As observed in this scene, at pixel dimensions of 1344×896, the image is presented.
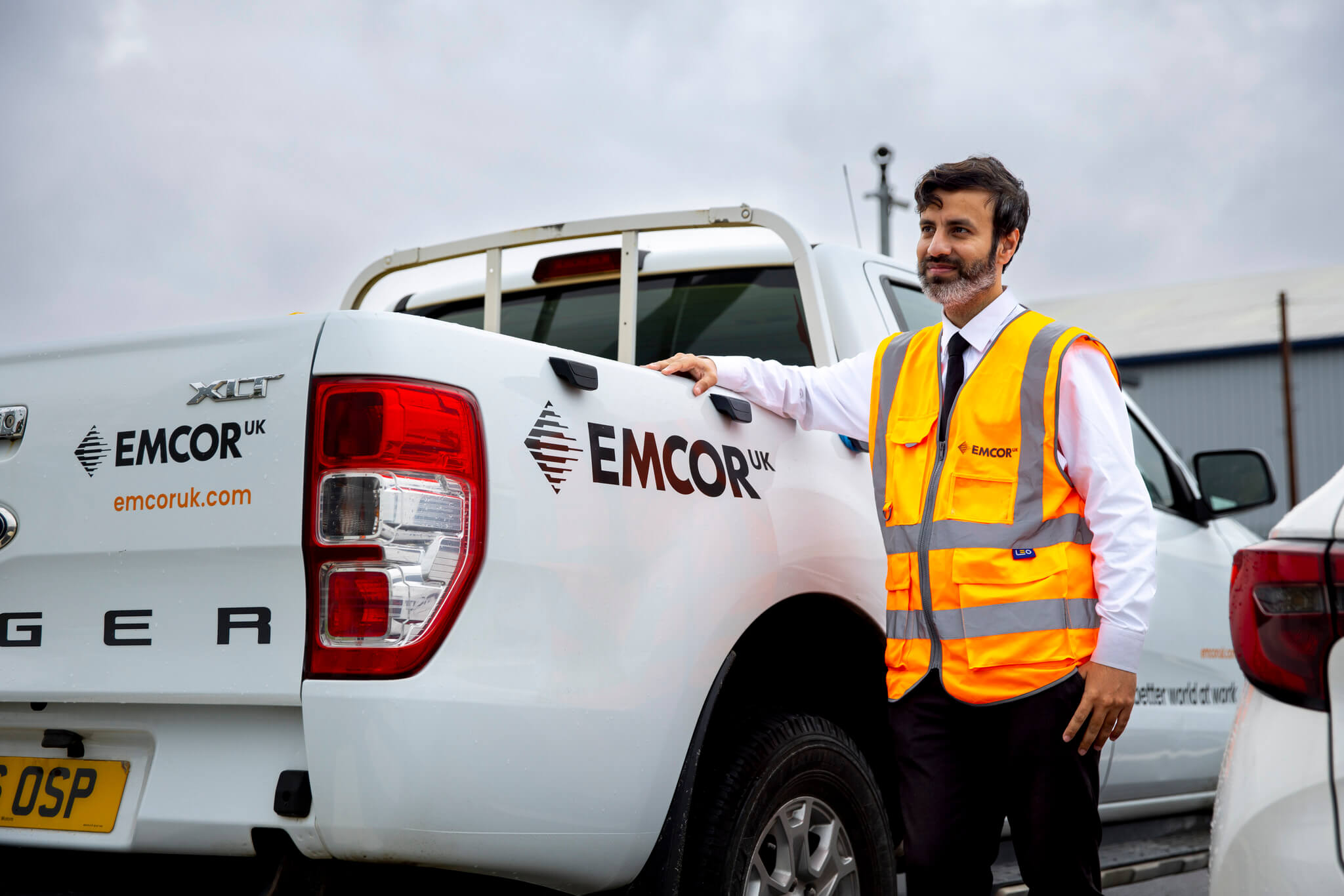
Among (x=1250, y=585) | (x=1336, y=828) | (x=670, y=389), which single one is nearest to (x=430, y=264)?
(x=670, y=389)

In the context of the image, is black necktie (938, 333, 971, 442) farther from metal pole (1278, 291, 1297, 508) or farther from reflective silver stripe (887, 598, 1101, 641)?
metal pole (1278, 291, 1297, 508)

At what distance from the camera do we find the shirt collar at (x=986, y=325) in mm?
2701

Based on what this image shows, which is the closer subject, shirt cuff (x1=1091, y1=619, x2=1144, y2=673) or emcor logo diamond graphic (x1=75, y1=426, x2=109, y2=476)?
emcor logo diamond graphic (x1=75, y1=426, x2=109, y2=476)

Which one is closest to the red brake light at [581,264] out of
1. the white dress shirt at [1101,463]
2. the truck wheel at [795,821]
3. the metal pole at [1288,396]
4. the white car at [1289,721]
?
the white dress shirt at [1101,463]

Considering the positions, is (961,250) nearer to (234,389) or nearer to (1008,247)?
(1008,247)

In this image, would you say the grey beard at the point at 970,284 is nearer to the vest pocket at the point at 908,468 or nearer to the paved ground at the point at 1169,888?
the vest pocket at the point at 908,468

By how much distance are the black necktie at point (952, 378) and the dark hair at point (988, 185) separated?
22 centimetres

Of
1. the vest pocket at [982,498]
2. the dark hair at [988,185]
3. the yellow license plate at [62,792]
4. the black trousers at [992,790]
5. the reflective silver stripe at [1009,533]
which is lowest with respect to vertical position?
the black trousers at [992,790]

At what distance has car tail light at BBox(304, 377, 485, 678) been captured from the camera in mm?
1927

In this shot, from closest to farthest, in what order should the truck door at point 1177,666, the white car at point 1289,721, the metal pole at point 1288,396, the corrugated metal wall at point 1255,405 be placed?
the white car at point 1289,721
the truck door at point 1177,666
the metal pole at point 1288,396
the corrugated metal wall at point 1255,405

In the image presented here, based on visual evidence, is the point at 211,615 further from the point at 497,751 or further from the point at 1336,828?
the point at 1336,828

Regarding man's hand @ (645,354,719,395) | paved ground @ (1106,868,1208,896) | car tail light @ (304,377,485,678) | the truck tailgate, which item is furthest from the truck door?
the truck tailgate

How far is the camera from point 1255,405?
35.8m

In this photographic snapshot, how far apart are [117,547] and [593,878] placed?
38.9 inches
